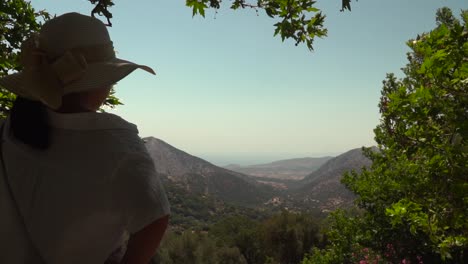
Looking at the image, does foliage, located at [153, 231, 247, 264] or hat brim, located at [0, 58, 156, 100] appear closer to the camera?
hat brim, located at [0, 58, 156, 100]

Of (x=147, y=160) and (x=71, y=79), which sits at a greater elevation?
(x=71, y=79)

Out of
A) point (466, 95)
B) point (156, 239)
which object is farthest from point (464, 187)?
point (156, 239)

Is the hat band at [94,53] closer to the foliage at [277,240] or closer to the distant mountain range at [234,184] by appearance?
the foliage at [277,240]

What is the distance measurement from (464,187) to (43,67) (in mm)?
4894

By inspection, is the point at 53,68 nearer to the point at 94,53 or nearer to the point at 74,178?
the point at 94,53

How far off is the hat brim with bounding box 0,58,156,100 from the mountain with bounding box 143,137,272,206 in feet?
408

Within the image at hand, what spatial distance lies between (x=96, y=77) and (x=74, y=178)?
14.1 inches

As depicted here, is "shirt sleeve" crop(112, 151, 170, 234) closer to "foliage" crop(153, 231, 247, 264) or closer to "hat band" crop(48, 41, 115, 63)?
"hat band" crop(48, 41, 115, 63)

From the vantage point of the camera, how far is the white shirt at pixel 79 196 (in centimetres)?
98

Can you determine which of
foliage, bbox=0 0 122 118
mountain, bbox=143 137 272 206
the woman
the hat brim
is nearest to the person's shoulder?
the woman

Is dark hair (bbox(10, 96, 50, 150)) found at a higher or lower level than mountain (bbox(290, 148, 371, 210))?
higher

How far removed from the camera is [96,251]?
3.33ft

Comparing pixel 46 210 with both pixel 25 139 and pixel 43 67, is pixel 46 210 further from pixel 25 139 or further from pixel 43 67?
pixel 43 67

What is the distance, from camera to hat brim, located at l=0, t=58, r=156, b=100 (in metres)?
1.12
